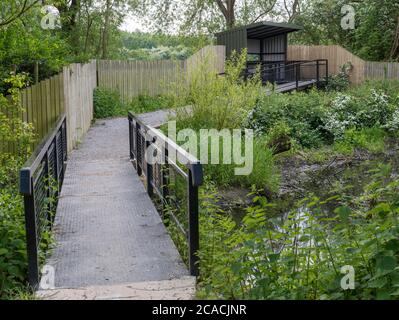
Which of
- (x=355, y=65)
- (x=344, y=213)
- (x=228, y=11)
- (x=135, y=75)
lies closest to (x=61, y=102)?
(x=344, y=213)

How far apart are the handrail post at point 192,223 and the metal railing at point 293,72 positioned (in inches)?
697

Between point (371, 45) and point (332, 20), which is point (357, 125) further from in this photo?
point (332, 20)

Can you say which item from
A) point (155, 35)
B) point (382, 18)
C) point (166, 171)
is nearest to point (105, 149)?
point (166, 171)

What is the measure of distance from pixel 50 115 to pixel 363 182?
6.06 m

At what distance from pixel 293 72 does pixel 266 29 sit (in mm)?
2253

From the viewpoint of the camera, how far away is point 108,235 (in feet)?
19.5

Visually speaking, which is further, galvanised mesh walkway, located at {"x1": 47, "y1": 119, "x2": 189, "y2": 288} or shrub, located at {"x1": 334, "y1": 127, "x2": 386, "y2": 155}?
shrub, located at {"x1": 334, "y1": 127, "x2": 386, "y2": 155}

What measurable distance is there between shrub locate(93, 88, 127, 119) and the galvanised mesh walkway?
29.7 ft

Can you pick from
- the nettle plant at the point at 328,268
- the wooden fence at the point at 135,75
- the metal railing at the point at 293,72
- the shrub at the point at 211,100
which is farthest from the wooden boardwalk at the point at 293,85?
the nettle plant at the point at 328,268

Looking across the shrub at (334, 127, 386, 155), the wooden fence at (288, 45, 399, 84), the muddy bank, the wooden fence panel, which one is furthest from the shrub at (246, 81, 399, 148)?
the wooden fence at (288, 45, 399, 84)

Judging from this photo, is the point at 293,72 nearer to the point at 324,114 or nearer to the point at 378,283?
the point at 324,114

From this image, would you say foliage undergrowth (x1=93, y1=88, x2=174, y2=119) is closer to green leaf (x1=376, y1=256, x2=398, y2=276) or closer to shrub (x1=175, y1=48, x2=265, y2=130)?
shrub (x1=175, y1=48, x2=265, y2=130)

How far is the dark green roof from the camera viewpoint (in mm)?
23156

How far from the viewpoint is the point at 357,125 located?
17.1 m
